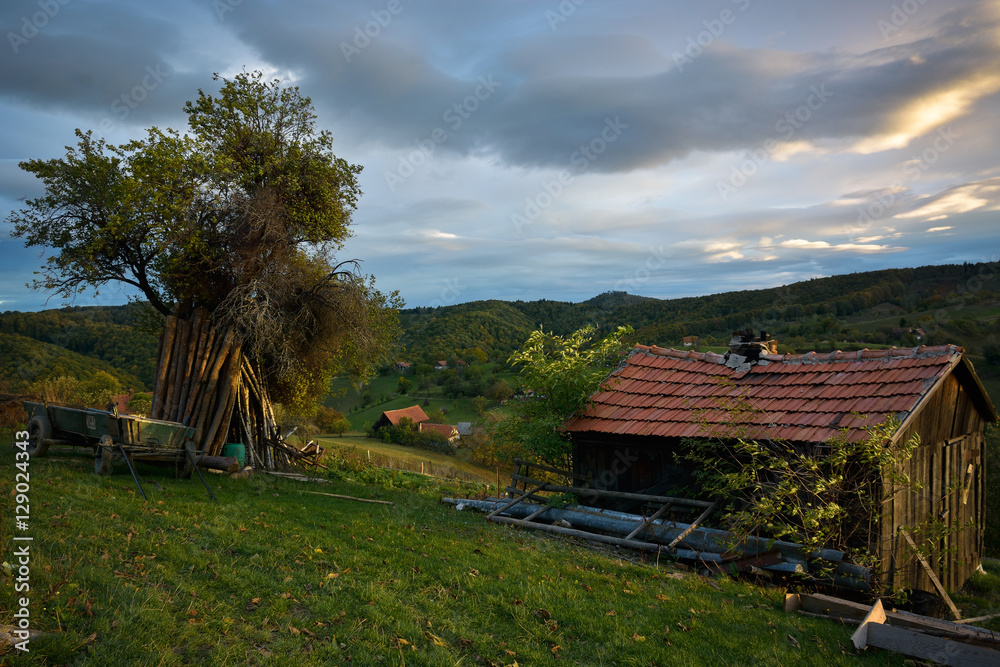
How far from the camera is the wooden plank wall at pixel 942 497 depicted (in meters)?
9.27

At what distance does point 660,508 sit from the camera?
35.7 ft

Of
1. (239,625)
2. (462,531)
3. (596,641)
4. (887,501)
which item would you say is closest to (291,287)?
(462,531)

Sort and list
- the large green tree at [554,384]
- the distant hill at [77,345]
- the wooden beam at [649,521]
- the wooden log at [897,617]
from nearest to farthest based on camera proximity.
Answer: the wooden log at [897,617], the wooden beam at [649,521], the large green tree at [554,384], the distant hill at [77,345]

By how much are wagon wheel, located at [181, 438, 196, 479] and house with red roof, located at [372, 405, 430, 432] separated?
4521cm

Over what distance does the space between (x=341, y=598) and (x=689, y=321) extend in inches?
1906

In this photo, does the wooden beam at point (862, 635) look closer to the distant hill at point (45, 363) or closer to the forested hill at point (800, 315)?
the distant hill at point (45, 363)

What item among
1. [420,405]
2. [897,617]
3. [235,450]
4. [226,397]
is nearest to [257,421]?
[235,450]

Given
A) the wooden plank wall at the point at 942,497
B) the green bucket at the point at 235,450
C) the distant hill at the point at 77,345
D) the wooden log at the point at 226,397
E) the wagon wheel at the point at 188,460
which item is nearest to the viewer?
the wooden plank wall at the point at 942,497

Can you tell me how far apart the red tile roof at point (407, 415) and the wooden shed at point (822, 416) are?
152ft

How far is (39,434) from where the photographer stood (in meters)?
10.7

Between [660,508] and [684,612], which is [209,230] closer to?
[660,508]

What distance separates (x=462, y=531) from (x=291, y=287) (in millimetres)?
9309

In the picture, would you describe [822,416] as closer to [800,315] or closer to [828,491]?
[828,491]

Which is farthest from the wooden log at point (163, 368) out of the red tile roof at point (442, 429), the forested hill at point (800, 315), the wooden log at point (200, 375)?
the red tile roof at point (442, 429)
